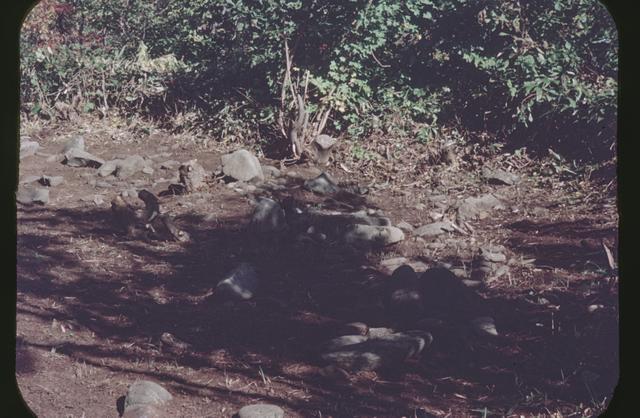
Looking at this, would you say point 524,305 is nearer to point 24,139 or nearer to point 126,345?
point 126,345

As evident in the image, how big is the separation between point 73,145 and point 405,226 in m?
3.33

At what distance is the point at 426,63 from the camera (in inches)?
251

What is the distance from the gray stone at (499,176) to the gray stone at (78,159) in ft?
11.8

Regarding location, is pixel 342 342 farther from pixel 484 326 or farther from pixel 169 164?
pixel 169 164

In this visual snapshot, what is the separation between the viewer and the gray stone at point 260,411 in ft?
12.0

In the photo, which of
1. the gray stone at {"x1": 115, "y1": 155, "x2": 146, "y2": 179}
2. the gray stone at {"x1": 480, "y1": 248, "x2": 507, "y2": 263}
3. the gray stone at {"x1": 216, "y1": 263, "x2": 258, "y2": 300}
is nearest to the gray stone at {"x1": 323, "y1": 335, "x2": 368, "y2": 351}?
the gray stone at {"x1": 216, "y1": 263, "x2": 258, "y2": 300}

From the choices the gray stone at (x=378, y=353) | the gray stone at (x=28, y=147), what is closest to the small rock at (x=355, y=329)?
the gray stone at (x=378, y=353)

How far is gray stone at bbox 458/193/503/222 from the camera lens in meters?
5.73

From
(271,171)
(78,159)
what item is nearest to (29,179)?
(78,159)

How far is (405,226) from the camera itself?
5594mm

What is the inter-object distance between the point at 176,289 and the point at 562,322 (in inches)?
104

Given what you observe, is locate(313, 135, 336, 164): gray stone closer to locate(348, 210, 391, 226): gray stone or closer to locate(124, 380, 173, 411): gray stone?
locate(348, 210, 391, 226): gray stone

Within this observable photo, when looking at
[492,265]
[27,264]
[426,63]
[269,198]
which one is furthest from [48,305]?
[426,63]

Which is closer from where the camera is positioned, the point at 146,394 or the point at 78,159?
the point at 146,394
